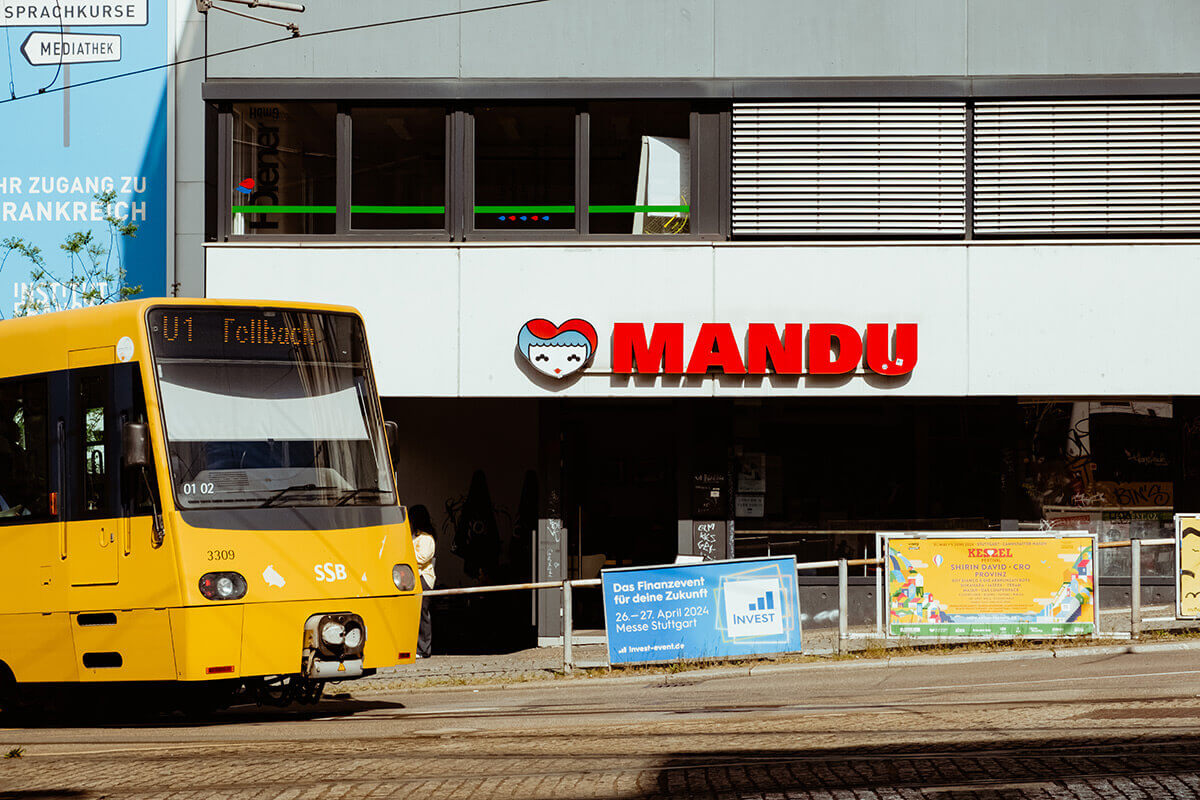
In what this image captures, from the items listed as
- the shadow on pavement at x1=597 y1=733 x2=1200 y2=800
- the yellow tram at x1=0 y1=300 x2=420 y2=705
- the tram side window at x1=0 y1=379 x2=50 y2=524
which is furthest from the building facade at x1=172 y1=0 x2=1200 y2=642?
the shadow on pavement at x1=597 y1=733 x2=1200 y2=800

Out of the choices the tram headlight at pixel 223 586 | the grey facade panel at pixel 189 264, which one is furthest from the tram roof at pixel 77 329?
the grey facade panel at pixel 189 264

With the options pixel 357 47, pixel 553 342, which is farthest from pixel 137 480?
pixel 357 47

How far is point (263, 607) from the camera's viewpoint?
1008 centimetres

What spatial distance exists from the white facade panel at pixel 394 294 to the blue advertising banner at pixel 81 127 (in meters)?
3.50

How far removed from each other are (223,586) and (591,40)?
32.0ft

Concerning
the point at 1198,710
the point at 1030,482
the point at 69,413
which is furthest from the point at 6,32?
the point at 1198,710

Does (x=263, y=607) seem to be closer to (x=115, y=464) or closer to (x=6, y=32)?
(x=115, y=464)

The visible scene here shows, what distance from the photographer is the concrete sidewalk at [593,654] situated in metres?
14.5

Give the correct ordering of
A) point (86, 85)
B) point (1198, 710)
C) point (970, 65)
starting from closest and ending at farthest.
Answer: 1. point (1198, 710)
2. point (970, 65)
3. point (86, 85)

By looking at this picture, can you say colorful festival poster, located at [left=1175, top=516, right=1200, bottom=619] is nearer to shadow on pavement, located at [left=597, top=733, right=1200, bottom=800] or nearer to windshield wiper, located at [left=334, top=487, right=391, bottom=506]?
shadow on pavement, located at [left=597, top=733, right=1200, bottom=800]

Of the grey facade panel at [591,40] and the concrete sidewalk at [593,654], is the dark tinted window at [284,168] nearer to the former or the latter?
the grey facade panel at [591,40]

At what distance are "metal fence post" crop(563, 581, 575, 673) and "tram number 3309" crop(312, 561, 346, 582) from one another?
402cm

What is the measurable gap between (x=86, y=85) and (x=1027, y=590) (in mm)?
14510

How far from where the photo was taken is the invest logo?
14.0 meters
